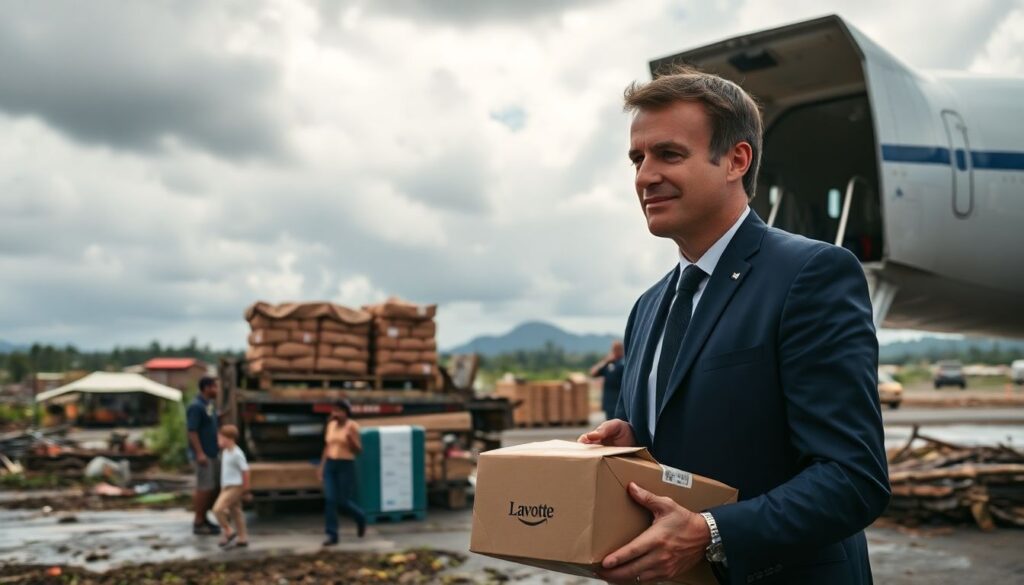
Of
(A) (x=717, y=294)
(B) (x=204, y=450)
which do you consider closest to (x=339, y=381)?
(B) (x=204, y=450)

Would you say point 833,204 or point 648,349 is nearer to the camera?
point 648,349

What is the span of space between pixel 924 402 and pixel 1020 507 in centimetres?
3616

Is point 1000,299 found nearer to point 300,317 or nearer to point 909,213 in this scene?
point 909,213

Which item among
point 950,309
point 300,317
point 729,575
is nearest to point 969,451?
point 950,309

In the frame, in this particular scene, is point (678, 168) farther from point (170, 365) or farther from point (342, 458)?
point (170, 365)

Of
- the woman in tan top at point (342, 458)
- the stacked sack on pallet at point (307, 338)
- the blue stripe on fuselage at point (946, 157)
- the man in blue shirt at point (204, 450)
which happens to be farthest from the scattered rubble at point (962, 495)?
the man in blue shirt at point (204, 450)

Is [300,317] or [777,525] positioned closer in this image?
[777,525]

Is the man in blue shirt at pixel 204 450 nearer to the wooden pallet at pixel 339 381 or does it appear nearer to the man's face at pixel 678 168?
the wooden pallet at pixel 339 381

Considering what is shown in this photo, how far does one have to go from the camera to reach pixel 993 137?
36.5 ft

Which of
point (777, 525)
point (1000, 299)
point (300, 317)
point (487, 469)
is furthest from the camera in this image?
point (300, 317)

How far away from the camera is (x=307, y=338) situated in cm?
1423

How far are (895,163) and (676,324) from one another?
28.6 ft

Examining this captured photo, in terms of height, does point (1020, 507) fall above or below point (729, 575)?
below

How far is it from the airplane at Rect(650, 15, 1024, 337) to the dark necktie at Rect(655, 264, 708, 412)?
741cm
